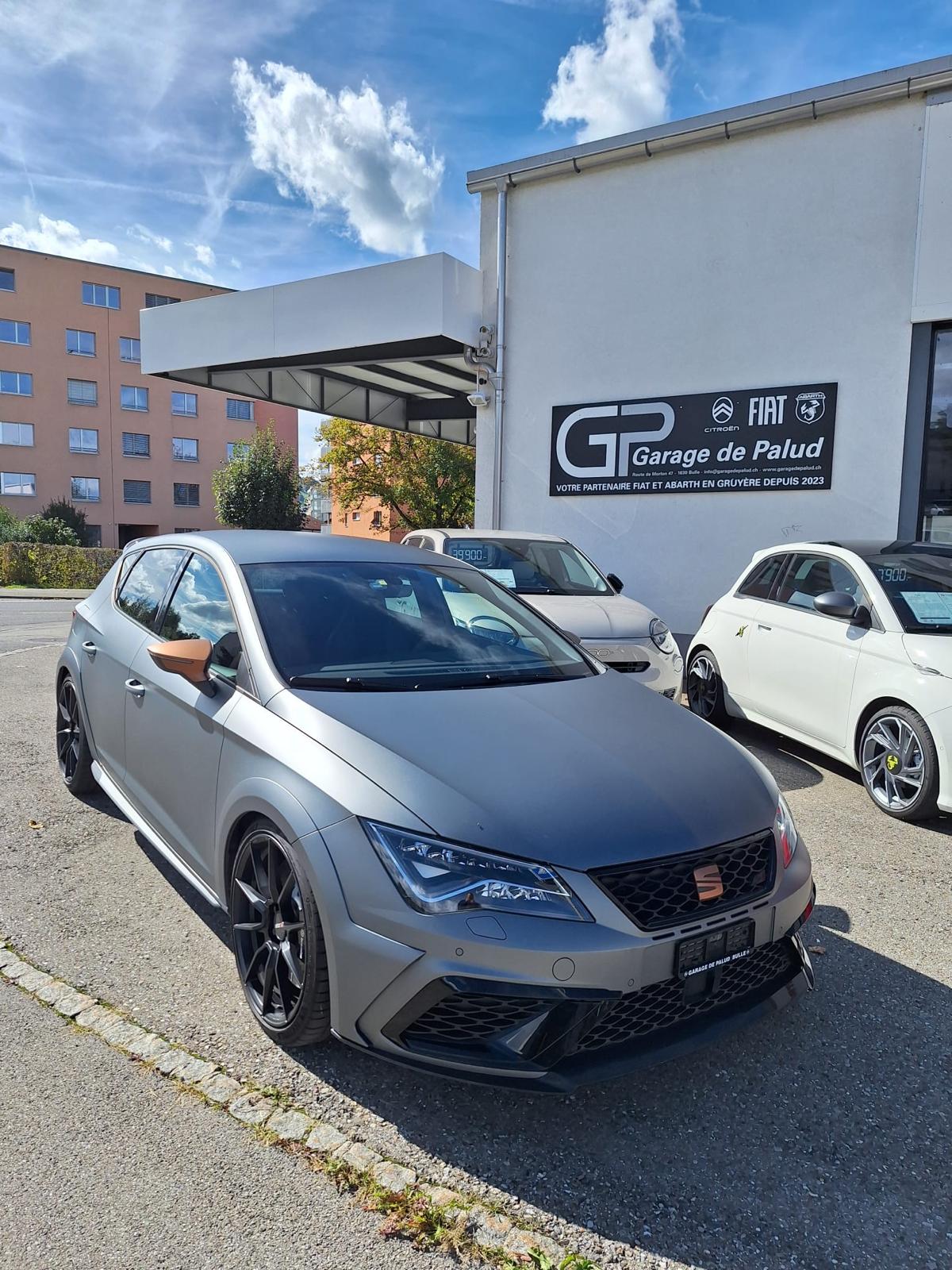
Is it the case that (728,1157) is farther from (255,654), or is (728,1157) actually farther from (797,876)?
(255,654)

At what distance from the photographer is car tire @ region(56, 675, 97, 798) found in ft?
15.1

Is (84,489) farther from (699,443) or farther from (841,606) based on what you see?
(841,606)

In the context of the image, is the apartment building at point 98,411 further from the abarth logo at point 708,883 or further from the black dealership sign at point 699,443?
the abarth logo at point 708,883

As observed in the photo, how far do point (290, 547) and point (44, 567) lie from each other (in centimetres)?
2972

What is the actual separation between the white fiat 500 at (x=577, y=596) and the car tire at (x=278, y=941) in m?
3.16

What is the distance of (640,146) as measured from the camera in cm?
1119

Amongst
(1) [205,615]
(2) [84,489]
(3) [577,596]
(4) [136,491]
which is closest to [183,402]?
(4) [136,491]

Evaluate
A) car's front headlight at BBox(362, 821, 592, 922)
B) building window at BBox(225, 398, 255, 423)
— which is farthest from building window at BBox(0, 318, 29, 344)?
car's front headlight at BBox(362, 821, 592, 922)

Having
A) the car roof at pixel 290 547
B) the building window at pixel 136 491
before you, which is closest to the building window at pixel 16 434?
the building window at pixel 136 491

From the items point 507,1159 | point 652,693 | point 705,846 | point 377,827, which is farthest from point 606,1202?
point 652,693

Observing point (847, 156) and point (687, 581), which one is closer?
point (847, 156)

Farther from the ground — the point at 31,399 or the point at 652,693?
the point at 31,399

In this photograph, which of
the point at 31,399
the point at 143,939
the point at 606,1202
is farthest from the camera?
the point at 31,399

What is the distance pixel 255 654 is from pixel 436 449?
32928mm
